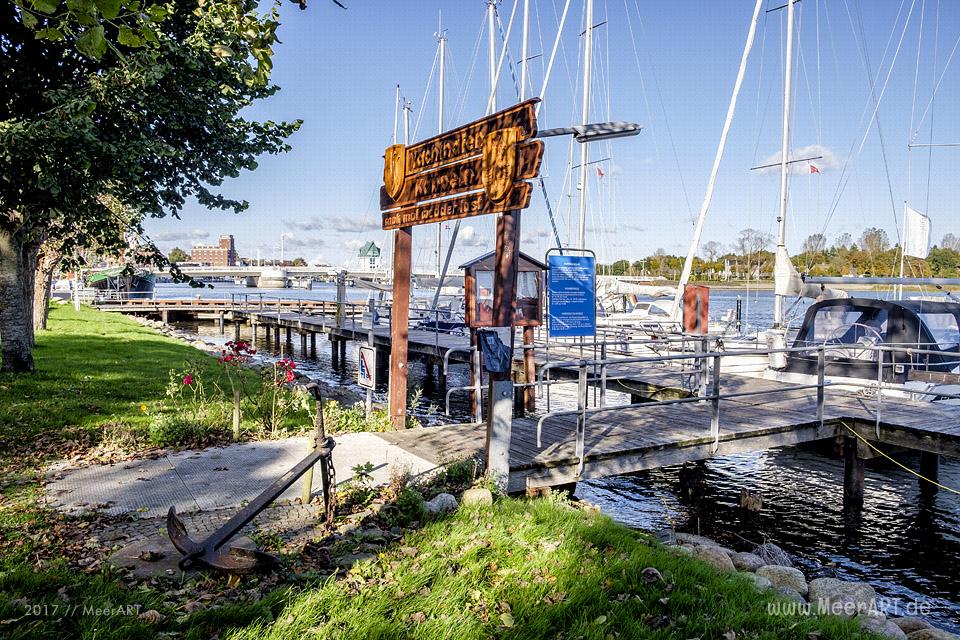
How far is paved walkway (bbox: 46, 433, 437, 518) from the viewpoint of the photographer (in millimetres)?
6090

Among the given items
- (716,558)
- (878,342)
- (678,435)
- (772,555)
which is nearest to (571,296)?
(678,435)

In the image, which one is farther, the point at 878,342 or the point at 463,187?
the point at 878,342

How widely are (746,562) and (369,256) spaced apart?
68.9 m

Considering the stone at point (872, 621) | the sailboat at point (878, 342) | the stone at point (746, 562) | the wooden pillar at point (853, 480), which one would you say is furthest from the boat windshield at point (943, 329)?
the stone at point (872, 621)

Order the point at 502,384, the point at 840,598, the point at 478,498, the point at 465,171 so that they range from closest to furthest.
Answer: the point at 840,598, the point at 478,498, the point at 502,384, the point at 465,171

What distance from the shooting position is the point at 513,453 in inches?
311

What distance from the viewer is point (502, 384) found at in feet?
22.6

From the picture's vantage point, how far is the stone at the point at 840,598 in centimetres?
559

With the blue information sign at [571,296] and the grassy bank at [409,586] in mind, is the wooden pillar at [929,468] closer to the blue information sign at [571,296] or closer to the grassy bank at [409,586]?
the blue information sign at [571,296]

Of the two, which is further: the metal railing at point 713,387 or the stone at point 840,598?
the metal railing at point 713,387

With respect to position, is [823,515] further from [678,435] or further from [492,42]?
[492,42]

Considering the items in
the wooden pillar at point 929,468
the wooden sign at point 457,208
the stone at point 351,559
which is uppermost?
the wooden sign at point 457,208

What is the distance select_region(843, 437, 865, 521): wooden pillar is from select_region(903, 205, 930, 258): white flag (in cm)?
1001

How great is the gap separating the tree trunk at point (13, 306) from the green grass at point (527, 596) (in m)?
11.0
